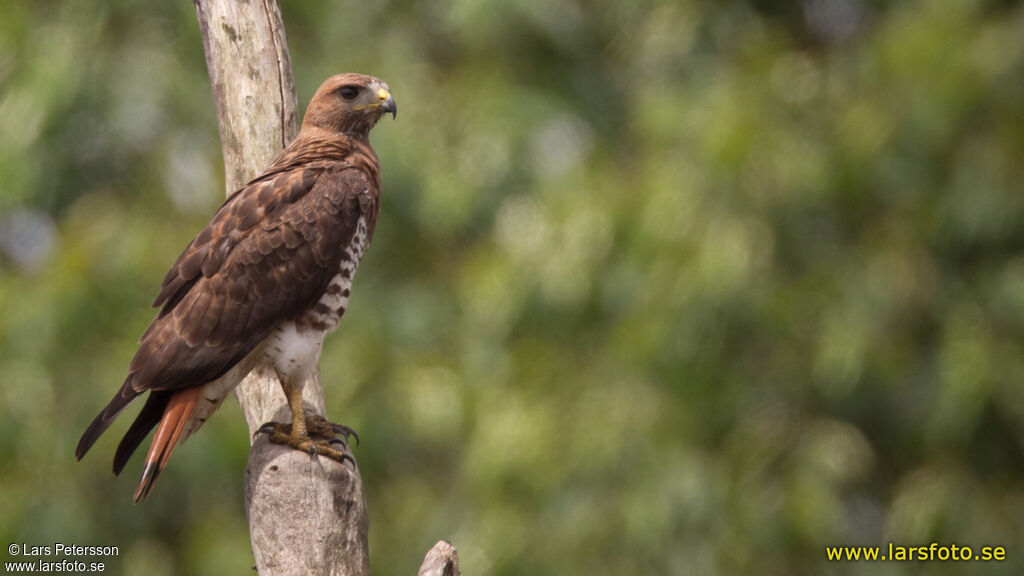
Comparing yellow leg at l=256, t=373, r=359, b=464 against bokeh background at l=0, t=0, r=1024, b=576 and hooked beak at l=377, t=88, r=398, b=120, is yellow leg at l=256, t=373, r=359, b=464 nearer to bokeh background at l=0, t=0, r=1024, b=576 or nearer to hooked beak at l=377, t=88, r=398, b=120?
hooked beak at l=377, t=88, r=398, b=120

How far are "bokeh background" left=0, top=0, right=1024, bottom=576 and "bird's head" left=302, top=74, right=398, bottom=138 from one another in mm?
2516

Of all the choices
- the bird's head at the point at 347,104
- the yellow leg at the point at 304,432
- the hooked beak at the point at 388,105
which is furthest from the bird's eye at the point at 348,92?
the yellow leg at the point at 304,432

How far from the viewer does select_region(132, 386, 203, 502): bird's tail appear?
397cm

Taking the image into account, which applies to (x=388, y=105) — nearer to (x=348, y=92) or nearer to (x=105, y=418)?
(x=348, y=92)

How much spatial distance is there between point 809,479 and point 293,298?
3.69 metres

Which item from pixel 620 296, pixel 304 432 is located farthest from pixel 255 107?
pixel 620 296

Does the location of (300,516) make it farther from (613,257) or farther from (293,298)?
(613,257)

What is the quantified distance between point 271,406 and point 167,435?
67 centimetres

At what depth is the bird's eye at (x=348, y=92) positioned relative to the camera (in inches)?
193

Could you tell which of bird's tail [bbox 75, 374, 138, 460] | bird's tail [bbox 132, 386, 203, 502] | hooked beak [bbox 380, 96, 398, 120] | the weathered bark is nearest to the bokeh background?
hooked beak [bbox 380, 96, 398, 120]

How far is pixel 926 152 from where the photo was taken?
24.0 feet

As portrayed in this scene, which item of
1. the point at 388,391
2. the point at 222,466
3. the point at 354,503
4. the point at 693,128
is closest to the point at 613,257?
the point at 693,128

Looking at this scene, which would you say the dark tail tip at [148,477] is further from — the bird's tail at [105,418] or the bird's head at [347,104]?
the bird's head at [347,104]

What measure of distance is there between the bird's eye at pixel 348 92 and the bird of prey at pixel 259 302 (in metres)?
0.29
